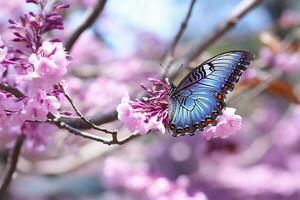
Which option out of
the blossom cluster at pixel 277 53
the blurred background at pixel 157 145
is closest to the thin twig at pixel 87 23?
the blurred background at pixel 157 145

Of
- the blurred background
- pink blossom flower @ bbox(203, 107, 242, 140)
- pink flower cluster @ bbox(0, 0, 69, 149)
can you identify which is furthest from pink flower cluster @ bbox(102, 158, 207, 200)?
pink flower cluster @ bbox(0, 0, 69, 149)

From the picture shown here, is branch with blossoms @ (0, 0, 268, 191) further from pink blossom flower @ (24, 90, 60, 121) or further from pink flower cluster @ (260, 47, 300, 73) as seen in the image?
pink flower cluster @ (260, 47, 300, 73)

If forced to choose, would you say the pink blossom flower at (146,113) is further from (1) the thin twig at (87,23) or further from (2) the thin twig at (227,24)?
(2) the thin twig at (227,24)

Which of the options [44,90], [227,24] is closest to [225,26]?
[227,24]

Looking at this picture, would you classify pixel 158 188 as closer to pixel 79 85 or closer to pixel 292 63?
pixel 79 85

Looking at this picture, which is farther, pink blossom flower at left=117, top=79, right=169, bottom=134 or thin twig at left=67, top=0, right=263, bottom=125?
thin twig at left=67, top=0, right=263, bottom=125

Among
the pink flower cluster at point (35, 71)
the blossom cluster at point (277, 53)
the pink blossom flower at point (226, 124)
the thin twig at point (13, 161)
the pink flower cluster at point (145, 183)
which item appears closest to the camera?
the pink flower cluster at point (35, 71)

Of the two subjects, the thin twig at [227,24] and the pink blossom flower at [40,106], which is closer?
the pink blossom flower at [40,106]
